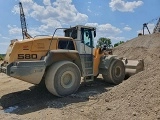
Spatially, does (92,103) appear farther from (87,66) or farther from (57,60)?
(87,66)

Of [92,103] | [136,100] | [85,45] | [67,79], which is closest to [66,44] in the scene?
[85,45]

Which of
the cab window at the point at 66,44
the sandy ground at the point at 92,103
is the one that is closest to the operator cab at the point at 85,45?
the cab window at the point at 66,44

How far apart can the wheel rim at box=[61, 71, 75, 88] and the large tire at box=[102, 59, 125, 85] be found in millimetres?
2382

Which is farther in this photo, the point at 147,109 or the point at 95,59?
the point at 95,59

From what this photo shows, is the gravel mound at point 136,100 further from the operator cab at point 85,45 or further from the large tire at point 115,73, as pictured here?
the large tire at point 115,73

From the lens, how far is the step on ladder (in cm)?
965

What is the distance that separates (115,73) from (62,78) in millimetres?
3301

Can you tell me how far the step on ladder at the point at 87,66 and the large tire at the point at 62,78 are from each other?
27.6 inches

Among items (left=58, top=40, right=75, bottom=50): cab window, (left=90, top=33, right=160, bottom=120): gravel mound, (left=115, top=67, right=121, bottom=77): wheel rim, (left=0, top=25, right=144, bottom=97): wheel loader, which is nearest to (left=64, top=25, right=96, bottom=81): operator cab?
(left=0, top=25, right=144, bottom=97): wheel loader

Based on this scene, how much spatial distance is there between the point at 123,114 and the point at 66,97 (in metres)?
2.90

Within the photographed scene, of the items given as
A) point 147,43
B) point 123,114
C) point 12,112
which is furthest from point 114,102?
point 147,43

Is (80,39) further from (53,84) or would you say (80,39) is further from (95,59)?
(53,84)

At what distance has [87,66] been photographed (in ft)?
32.1

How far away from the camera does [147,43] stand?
29984 millimetres
